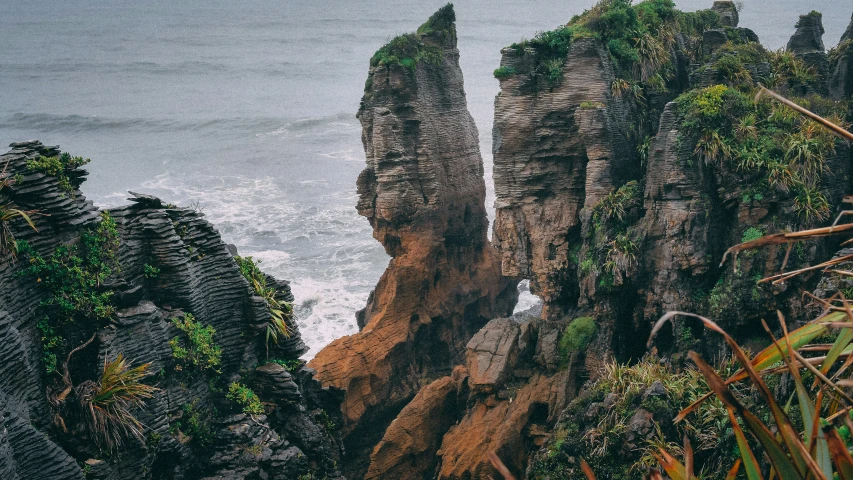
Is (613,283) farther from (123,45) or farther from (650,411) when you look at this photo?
(123,45)

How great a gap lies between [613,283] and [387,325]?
9051 millimetres

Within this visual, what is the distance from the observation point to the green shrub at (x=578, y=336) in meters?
19.7

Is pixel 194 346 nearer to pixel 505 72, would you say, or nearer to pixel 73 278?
pixel 73 278

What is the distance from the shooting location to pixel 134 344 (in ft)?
44.3

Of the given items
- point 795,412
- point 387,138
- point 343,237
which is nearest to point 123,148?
point 343,237

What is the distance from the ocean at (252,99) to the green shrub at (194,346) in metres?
16.3

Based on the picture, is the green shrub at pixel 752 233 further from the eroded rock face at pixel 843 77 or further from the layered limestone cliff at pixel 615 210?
the eroded rock face at pixel 843 77

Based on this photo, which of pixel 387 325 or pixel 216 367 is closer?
pixel 216 367

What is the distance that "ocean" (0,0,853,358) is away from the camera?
43.8m

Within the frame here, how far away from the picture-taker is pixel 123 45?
93.0m

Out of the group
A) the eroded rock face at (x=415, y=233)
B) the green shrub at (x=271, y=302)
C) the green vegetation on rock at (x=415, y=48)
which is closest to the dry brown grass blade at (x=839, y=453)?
the green shrub at (x=271, y=302)

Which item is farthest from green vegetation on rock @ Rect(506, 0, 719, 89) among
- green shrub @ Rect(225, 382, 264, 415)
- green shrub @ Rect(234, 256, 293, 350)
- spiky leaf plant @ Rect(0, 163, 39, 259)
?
spiky leaf plant @ Rect(0, 163, 39, 259)

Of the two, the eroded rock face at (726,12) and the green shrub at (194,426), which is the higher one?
the eroded rock face at (726,12)

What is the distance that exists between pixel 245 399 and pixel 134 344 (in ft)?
8.92
